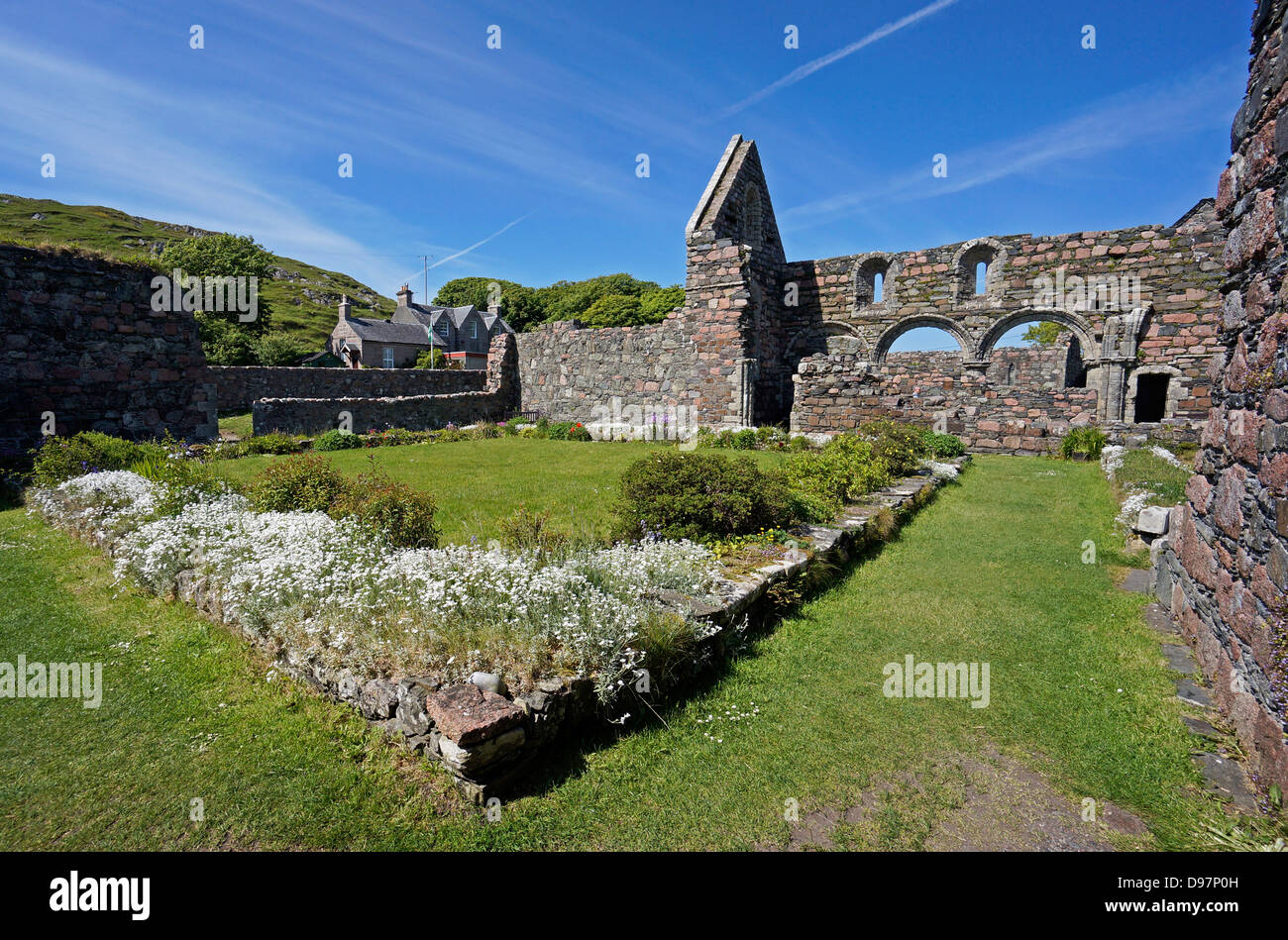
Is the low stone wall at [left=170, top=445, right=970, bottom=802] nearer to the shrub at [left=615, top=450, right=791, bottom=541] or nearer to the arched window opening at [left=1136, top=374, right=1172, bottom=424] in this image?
the shrub at [left=615, top=450, right=791, bottom=541]

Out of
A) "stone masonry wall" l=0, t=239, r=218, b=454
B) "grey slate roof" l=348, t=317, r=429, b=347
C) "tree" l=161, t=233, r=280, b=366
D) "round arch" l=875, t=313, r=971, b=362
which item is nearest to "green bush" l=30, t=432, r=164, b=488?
"stone masonry wall" l=0, t=239, r=218, b=454

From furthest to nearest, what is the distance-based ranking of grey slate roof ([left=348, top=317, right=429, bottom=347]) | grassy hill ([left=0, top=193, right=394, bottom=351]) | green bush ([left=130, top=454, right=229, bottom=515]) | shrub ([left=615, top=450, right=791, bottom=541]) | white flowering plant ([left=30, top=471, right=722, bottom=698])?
grassy hill ([left=0, top=193, right=394, bottom=351])
grey slate roof ([left=348, top=317, right=429, bottom=347])
green bush ([left=130, top=454, right=229, bottom=515])
shrub ([left=615, top=450, right=791, bottom=541])
white flowering plant ([left=30, top=471, right=722, bottom=698])

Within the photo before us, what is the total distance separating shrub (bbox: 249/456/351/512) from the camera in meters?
6.63

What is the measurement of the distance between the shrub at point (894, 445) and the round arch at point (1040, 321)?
308 inches

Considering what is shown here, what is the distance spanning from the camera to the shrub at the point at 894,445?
1066 centimetres

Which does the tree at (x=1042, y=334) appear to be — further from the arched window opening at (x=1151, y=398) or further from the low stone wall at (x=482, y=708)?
the low stone wall at (x=482, y=708)

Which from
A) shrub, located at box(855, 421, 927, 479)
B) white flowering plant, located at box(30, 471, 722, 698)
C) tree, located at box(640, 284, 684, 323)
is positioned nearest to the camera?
white flowering plant, located at box(30, 471, 722, 698)

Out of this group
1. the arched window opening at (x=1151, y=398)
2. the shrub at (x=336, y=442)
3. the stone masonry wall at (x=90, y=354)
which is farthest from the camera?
the arched window opening at (x=1151, y=398)

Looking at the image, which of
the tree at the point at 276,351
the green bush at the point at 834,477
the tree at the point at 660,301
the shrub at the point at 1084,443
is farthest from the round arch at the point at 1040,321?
the tree at the point at 660,301

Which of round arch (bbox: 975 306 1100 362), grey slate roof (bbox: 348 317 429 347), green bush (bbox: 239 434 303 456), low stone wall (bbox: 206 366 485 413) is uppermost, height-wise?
grey slate roof (bbox: 348 317 429 347)

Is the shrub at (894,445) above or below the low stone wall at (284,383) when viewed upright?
below

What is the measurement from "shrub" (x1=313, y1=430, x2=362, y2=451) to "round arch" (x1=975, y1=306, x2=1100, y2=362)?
1929cm

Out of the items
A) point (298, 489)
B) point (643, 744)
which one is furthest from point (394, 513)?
point (643, 744)

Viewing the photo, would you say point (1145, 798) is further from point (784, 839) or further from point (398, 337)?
point (398, 337)
